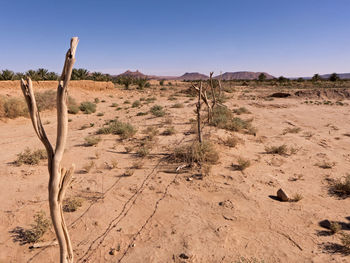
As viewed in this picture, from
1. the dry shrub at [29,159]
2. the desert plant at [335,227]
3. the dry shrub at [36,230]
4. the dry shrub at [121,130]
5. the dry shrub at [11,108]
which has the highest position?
the dry shrub at [11,108]

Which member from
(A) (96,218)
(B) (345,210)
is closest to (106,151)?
(A) (96,218)

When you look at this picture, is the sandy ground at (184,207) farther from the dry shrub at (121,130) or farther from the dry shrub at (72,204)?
the dry shrub at (121,130)

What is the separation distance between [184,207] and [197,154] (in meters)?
1.61

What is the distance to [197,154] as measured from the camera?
490cm

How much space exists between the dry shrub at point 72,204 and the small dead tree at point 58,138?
1.65m

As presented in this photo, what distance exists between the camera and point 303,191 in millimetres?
4023

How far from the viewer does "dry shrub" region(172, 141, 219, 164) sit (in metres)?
4.95

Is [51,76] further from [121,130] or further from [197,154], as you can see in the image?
[197,154]

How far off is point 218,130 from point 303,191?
3.81 metres

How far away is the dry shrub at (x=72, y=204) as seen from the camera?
11.0ft

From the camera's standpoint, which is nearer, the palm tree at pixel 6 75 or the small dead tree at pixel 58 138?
the small dead tree at pixel 58 138

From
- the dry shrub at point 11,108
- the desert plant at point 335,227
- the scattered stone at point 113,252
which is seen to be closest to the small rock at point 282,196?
the desert plant at point 335,227

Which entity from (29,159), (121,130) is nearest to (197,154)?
(121,130)

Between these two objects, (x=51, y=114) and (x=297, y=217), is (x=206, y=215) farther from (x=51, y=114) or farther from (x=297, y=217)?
(x=51, y=114)
